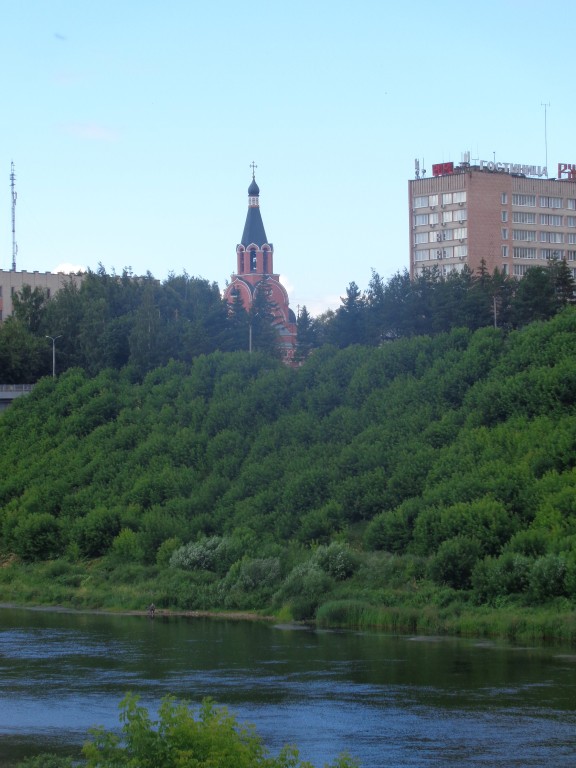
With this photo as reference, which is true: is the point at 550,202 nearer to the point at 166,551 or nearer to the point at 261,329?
the point at 261,329

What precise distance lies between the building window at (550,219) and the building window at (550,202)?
87cm

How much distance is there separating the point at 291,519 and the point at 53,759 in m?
36.0

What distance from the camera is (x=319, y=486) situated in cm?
6062

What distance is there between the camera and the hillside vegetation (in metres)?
48.2

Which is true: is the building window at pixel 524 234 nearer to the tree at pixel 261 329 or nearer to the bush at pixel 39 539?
the tree at pixel 261 329

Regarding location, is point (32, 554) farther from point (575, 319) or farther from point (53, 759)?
point (53, 759)

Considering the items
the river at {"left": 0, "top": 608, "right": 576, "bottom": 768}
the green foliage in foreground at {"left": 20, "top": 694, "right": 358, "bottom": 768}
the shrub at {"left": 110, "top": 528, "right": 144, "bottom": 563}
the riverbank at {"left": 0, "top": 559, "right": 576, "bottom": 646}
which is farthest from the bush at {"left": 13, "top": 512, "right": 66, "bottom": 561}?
the green foliage in foreground at {"left": 20, "top": 694, "right": 358, "bottom": 768}

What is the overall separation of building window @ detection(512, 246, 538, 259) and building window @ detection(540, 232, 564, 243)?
175 centimetres

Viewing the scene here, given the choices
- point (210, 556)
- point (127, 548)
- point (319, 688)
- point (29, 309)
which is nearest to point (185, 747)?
point (319, 688)

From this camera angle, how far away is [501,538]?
4941cm

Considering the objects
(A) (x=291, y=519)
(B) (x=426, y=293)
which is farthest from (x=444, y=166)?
(A) (x=291, y=519)

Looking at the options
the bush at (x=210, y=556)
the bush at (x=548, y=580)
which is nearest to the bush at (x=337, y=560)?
the bush at (x=210, y=556)

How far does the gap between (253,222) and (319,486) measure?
258ft

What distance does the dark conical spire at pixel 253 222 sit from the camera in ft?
440
